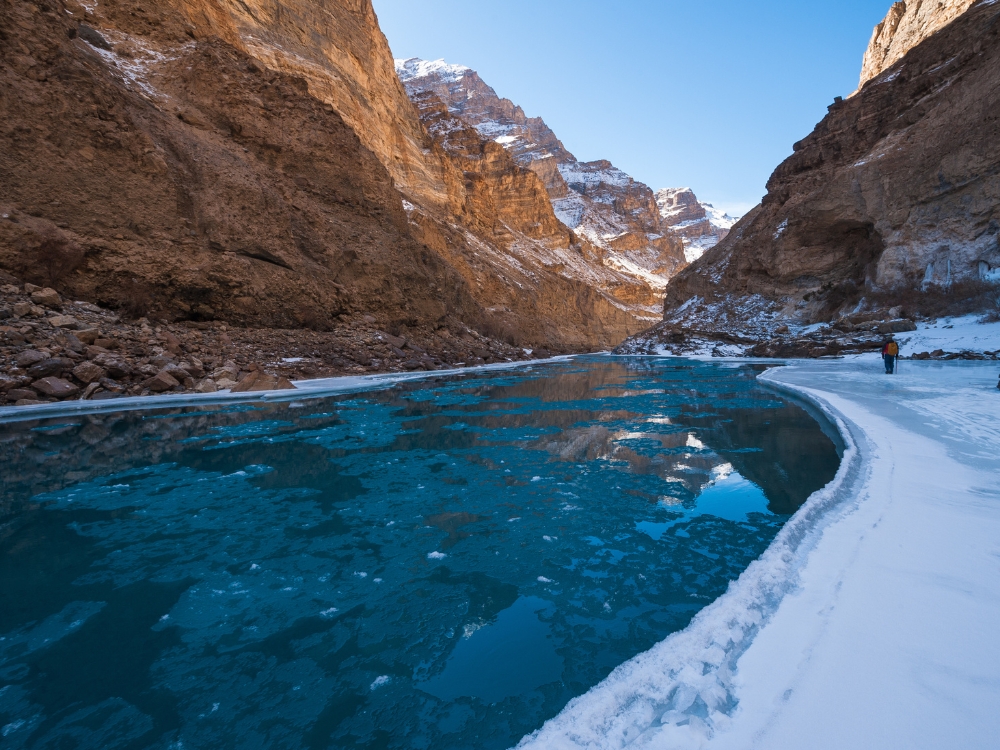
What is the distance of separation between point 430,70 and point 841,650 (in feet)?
657

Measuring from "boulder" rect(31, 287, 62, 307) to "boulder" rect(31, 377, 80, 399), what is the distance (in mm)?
3431

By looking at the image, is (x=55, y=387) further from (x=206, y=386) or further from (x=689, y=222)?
(x=689, y=222)

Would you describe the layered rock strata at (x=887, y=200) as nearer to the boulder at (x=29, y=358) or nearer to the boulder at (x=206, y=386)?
the boulder at (x=206, y=386)

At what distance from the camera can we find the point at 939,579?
7.34ft

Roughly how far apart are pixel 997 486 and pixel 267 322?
18927mm

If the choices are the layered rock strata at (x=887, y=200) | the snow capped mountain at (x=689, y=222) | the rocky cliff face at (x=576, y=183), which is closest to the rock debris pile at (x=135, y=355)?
the layered rock strata at (x=887, y=200)

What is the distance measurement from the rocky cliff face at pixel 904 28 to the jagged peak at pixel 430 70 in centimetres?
14565

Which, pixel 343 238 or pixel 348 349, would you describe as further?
pixel 343 238

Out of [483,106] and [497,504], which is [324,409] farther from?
[483,106]

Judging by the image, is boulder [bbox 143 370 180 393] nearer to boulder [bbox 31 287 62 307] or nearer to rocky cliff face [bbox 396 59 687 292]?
boulder [bbox 31 287 62 307]

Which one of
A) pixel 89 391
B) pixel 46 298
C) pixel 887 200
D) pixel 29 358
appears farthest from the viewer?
pixel 887 200

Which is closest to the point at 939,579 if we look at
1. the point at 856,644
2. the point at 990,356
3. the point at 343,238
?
the point at 856,644

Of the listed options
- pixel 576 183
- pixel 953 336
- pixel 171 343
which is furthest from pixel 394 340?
pixel 576 183

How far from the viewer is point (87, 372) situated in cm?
955
